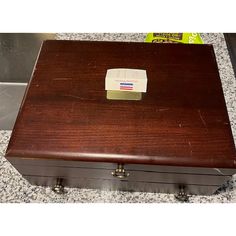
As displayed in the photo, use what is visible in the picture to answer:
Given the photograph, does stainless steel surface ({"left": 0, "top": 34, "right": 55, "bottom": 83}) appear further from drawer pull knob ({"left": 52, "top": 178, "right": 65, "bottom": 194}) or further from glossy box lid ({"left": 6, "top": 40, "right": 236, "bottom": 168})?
drawer pull knob ({"left": 52, "top": 178, "right": 65, "bottom": 194})

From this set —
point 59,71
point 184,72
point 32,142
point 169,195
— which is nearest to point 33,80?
point 59,71

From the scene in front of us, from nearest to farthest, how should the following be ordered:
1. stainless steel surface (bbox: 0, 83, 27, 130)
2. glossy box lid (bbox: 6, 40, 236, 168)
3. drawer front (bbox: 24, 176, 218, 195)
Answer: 1. glossy box lid (bbox: 6, 40, 236, 168)
2. drawer front (bbox: 24, 176, 218, 195)
3. stainless steel surface (bbox: 0, 83, 27, 130)

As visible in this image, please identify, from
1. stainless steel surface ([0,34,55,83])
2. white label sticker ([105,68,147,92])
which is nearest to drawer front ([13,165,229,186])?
white label sticker ([105,68,147,92])

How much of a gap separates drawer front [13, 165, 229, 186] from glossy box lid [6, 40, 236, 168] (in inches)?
3.0

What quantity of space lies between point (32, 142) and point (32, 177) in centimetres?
19

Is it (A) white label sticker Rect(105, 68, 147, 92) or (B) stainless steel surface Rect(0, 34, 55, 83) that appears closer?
(A) white label sticker Rect(105, 68, 147, 92)

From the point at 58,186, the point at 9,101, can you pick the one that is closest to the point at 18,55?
the point at 9,101

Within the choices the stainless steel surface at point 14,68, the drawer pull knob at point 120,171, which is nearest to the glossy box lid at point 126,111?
the drawer pull knob at point 120,171

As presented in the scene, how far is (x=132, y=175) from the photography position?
2.28 feet

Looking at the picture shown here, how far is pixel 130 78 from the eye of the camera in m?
0.66

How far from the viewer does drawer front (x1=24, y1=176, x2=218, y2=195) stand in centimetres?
75

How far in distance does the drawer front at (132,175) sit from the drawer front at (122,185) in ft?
0.09

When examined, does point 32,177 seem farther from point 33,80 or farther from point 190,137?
point 190,137
